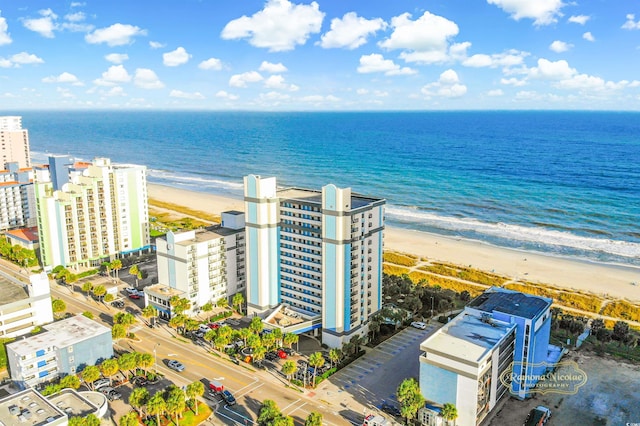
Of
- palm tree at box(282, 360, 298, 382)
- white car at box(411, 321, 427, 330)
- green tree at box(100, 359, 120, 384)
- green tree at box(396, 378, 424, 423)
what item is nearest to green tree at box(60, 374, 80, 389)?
green tree at box(100, 359, 120, 384)

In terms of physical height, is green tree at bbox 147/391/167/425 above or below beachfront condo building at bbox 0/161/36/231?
below

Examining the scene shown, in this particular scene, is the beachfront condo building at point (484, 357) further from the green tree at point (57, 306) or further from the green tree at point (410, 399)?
the green tree at point (57, 306)

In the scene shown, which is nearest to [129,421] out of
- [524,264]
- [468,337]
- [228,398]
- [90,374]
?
[90,374]

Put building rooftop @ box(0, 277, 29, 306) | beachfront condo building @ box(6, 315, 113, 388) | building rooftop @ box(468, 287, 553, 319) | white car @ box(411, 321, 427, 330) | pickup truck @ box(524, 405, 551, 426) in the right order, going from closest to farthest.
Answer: pickup truck @ box(524, 405, 551, 426) → building rooftop @ box(468, 287, 553, 319) → beachfront condo building @ box(6, 315, 113, 388) → building rooftop @ box(0, 277, 29, 306) → white car @ box(411, 321, 427, 330)

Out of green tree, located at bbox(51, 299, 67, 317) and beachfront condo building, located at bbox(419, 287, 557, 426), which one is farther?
green tree, located at bbox(51, 299, 67, 317)

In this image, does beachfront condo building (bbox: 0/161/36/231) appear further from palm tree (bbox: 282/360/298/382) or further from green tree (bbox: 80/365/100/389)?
palm tree (bbox: 282/360/298/382)

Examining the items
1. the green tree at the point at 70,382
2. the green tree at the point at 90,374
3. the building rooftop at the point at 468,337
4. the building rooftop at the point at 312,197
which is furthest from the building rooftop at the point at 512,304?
the green tree at the point at 70,382

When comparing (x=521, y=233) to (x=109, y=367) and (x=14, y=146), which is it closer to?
(x=109, y=367)

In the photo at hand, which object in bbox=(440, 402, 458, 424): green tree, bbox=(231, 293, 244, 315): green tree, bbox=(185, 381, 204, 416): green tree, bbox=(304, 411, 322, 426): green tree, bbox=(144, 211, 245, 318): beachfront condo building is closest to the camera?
bbox=(304, 411, 322, 426): green tree
